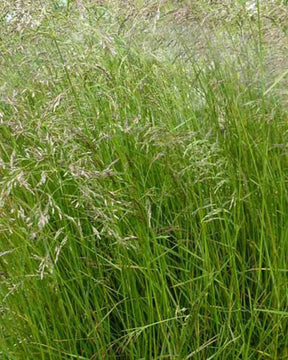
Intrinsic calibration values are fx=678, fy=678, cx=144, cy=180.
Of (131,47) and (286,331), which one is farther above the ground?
(131,47)

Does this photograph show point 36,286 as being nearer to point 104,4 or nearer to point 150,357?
point 150,357

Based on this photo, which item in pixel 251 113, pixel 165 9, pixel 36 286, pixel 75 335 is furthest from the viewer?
pixel 165 9

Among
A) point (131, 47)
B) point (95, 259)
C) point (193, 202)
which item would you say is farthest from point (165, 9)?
point (95, 259)

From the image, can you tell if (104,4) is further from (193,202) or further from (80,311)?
(80,311)

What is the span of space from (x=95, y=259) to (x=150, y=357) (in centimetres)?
33

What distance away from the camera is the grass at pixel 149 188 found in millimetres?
1746

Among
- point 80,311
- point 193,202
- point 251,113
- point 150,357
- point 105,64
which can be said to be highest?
point 105,64

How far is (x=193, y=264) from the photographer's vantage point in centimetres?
182

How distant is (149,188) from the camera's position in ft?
6.47

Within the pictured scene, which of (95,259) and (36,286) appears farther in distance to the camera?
(95,259)

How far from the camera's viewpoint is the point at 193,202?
6.22ft

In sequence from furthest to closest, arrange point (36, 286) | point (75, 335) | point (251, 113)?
point (251, 113), point (75, 335), point (36, 286)

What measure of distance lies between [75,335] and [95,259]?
23 cm

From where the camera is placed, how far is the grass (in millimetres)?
1746
